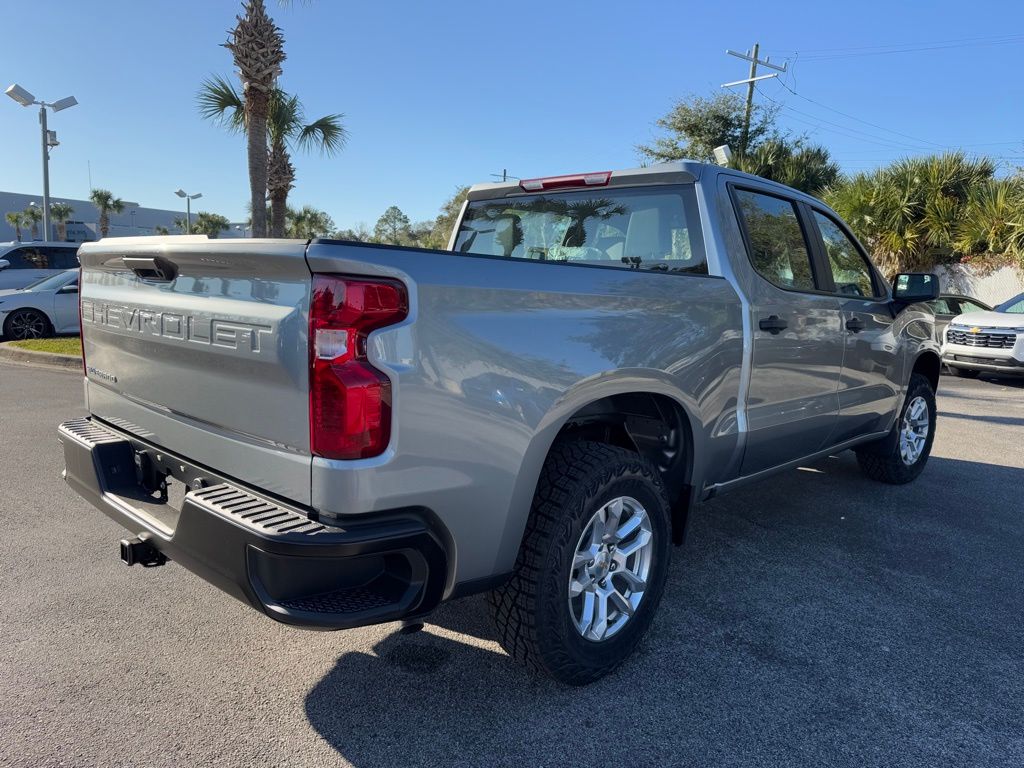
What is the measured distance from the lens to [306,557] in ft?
6.13

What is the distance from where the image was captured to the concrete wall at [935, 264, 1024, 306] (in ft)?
56.8

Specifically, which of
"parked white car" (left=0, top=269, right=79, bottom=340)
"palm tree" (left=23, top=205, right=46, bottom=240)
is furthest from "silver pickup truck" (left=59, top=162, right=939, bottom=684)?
"palm tree" (left=23, top=205, right=46, bottom=240)

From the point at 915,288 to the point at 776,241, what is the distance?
1.50m

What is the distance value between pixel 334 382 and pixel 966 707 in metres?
2.48

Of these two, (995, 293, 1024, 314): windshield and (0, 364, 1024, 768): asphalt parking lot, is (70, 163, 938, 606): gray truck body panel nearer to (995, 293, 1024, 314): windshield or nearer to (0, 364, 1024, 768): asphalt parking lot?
(0, 364, 1024, 768): asphalt parking lot

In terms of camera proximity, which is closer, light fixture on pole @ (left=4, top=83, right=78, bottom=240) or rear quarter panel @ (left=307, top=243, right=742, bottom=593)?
rear quarter panel @ (left=307, top=243, right=742, bottom=593)

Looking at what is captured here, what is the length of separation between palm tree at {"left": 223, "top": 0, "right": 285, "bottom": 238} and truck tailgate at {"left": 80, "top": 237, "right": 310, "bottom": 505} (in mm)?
10347

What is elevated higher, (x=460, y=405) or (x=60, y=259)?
(x=60, y=259)

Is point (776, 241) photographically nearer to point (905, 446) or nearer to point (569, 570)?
point (569, 570)

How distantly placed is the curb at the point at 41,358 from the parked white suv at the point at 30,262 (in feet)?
15.2

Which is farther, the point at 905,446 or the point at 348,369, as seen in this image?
the point at 905,446

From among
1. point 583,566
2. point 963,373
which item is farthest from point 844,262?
point 963,373

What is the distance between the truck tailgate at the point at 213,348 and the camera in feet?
6.44

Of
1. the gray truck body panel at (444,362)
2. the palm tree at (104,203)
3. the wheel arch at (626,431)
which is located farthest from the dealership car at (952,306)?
the palm tree at (104,203)
